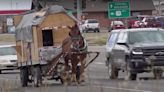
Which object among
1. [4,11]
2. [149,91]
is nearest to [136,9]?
A: [4,11]

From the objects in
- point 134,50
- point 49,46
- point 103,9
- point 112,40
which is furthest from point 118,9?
point 103,9

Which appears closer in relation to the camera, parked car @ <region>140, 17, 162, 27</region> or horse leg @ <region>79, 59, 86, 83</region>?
horse leg @ <region>79, 59, 86, 83</region>

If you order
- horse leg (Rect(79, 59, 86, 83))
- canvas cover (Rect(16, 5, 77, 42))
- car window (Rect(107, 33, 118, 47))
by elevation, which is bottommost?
horse leg (Rect(79, 59, 86, 83))

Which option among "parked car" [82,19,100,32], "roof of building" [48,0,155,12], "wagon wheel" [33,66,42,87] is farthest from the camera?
"roof of building" [48,0,155,12]

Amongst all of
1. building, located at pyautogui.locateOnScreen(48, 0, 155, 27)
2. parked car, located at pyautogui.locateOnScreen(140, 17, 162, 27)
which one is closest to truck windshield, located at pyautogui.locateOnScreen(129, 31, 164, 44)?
parked car, located at pyautogui.locateOnScreen(140, 17, 162, 27)

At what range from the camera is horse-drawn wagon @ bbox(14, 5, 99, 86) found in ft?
67.9

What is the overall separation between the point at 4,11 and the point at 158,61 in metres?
80.2

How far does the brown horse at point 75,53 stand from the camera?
20578 millimetres

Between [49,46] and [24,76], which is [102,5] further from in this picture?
[49,46]

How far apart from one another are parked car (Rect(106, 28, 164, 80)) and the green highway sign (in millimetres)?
17160

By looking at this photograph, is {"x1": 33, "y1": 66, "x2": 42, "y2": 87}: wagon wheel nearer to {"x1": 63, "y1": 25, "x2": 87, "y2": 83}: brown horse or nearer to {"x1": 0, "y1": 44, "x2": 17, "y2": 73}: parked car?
{"x1": 63, "y1": 25, "x2": 87, "y2": 83}: brown horse

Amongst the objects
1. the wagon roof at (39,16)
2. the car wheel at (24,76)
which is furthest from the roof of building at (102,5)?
the car wheel at (24,76)

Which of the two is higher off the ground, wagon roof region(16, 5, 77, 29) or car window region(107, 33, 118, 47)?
wagon roof region(16, 5, 77, 29)

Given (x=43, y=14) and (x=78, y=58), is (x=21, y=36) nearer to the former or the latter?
(x=43, y=14)
